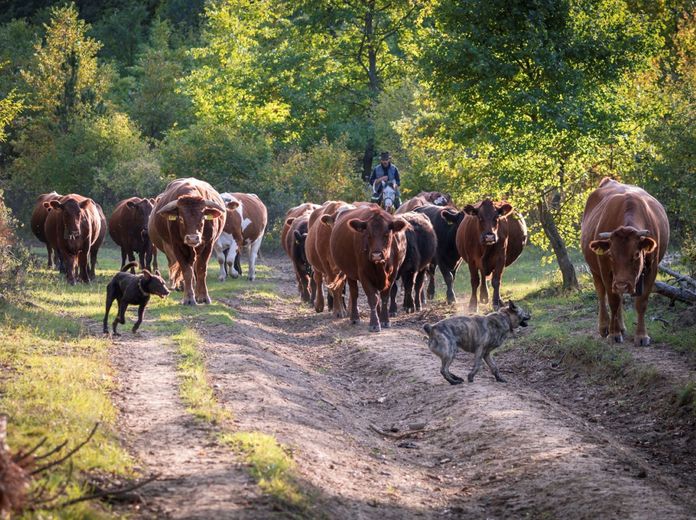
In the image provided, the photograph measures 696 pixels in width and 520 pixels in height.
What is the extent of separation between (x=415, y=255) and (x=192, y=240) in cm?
427

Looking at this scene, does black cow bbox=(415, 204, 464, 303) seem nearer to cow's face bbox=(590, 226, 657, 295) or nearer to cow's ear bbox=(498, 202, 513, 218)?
cow's ear bbox=(498, 202, 513, 218)

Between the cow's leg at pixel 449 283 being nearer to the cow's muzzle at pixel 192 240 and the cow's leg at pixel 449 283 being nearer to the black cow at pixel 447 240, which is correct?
the black cow at pixel 447 240

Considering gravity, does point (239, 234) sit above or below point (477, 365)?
above

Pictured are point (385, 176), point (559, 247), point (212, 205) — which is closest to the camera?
point (212, 205)

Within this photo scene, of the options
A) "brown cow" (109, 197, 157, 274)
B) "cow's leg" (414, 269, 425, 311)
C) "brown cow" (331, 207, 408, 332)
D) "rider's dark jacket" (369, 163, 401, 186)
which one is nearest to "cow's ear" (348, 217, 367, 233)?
"brown cow" (331, 207, 408, 332)

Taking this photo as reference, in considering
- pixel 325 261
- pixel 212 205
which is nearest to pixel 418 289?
pixel 325 261

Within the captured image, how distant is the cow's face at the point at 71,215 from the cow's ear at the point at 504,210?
9.27m

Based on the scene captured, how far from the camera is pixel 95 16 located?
76.2 meters

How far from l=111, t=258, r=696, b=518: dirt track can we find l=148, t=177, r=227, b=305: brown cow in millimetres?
4172

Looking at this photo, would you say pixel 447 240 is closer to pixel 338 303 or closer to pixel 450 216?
pixel 450 216

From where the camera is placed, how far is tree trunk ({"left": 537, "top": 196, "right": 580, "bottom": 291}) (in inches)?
838

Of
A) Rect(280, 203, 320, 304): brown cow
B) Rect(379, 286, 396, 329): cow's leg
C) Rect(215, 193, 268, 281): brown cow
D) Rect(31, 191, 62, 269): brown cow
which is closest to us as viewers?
Rect(379, 286, 396, 329): cow's leg

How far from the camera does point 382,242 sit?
716 inches

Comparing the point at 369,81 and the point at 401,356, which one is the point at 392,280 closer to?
the point at 401,356
